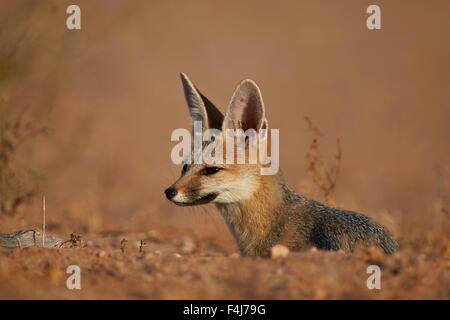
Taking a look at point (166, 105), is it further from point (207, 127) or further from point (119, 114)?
point (207, 127)

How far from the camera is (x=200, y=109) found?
541 centimetres

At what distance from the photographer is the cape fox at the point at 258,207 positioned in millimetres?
4762

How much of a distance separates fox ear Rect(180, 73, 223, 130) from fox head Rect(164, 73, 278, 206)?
0.06 meters

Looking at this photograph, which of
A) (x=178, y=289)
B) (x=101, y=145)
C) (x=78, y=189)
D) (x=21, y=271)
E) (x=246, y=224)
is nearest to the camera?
(x=178, y=289)

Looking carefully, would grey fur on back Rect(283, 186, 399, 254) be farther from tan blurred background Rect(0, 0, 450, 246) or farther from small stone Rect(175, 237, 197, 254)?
small stone Rect(175, 237, 197, 254)

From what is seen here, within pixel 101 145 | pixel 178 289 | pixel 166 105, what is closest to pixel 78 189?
pixel 101 145

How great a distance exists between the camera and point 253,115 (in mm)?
5148

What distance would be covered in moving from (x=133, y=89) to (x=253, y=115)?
16.6 m

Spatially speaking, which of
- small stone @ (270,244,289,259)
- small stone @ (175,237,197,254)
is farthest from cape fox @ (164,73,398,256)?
small stone @ (175,237,197,254)

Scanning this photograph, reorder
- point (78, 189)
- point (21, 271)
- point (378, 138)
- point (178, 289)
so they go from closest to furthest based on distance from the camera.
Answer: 1. point (178, 289)
2. point (21, 271)
3. point (78, 189)
4. point (378, 138)

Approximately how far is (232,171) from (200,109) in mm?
832

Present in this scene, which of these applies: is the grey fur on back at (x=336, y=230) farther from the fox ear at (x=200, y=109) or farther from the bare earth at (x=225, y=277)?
the fox ear at (x=200, y=109)

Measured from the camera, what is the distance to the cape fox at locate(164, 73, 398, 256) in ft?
15.6

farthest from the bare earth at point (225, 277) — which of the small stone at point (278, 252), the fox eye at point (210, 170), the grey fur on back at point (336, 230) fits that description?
the fox eye at point (210, 170)
